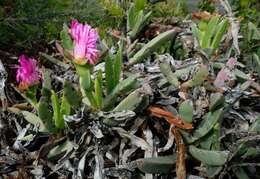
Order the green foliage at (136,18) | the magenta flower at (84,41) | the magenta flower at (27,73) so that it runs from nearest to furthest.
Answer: the magenta flower at (84,41), the magenta flower at (27,73), the green foliage at (136,18)

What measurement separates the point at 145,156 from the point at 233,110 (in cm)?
31

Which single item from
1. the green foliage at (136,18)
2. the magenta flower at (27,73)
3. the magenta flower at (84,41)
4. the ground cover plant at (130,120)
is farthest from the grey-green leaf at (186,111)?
the green foliage at (136,18)

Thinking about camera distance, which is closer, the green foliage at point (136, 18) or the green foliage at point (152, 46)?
the green foliage at point (152, 46)

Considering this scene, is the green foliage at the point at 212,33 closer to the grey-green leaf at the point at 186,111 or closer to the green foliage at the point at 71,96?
the grey-green leaf at the point at 186,111

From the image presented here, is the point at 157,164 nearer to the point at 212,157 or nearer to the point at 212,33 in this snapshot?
the point at 212,157

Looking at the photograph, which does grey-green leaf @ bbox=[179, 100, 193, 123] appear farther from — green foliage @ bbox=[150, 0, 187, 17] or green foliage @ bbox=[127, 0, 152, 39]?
green foliage @ bbox=[150, 0, 187, 17]

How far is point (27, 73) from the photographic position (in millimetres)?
1301

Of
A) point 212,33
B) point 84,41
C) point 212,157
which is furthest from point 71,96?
point 212,33

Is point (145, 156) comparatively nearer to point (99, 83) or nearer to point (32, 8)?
point (99, 83)

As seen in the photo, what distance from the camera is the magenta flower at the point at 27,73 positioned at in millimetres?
1288

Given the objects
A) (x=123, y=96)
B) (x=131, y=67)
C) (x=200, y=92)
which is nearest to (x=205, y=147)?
(x=200, y=92)

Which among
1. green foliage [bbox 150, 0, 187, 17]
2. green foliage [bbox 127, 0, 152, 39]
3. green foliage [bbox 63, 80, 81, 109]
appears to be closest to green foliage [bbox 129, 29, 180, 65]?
green foliage [bbox 127, 0, 152, 39]

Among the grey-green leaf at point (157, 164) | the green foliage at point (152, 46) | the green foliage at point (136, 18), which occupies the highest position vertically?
the green foliage at point (136, 18)

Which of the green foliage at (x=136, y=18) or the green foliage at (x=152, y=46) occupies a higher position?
the green foliage at (x=136, y=18)
